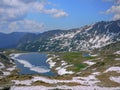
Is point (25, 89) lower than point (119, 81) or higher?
higher

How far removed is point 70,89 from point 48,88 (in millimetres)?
4398

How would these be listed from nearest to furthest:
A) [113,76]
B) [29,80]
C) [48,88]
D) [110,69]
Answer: [48,88] < [29,80] < [113,76] < [110,69]

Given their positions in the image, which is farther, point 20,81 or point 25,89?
point 20,81

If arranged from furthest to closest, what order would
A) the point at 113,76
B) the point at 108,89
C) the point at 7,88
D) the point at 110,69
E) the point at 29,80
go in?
1. the point at 110,69
2. the point at 113,76
3. the point at 29,80
4. the point at 108,89
5. the point at 7,88

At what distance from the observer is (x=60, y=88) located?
57.4 m

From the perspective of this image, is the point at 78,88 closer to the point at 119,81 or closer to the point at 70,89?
the point at 70,89

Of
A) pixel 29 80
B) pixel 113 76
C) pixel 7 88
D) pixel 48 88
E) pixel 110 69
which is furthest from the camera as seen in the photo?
pixel 110 69

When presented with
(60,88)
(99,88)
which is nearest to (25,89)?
(60,88)

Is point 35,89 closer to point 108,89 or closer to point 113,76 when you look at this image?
point 108,89

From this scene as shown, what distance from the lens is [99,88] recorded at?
62.8 metres

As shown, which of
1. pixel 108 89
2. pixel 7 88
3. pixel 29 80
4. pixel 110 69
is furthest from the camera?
pixel 110 69

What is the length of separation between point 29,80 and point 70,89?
14.7 m

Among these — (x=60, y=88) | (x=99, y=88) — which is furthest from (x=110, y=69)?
(x=60, y=88)

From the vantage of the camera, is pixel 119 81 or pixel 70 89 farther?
pixel 119 81
